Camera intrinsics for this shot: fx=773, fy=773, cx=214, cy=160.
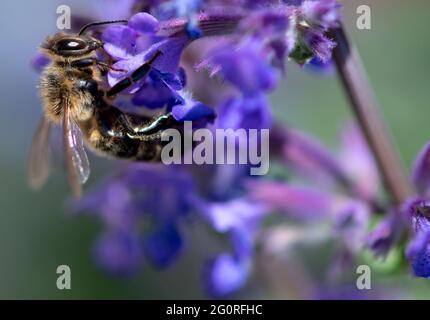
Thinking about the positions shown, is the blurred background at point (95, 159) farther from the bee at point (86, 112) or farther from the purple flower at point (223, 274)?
the bee at point (86, 112)

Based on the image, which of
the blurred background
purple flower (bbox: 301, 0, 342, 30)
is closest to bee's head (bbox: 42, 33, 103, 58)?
purple flower (bbox: 301, 0, 342, 30)

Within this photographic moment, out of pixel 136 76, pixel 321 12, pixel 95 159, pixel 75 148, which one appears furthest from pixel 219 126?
pixel 95 159

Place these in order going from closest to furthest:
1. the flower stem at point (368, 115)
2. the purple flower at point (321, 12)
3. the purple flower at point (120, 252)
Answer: the purple flower at point (321, 12)
the flower stem at point (368, 115)
the purple flower at point (120, 252)

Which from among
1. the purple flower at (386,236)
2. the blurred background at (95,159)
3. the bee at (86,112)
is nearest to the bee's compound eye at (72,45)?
the bee at (86,112)

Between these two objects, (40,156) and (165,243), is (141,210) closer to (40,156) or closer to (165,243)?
(165,243)

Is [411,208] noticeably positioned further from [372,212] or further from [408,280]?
[408,280]

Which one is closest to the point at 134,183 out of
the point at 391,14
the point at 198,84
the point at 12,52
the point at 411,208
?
the point at 198,84

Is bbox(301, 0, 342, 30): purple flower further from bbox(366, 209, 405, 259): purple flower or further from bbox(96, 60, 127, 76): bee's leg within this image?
bbox(366, 209, 405, 259): purple flower
